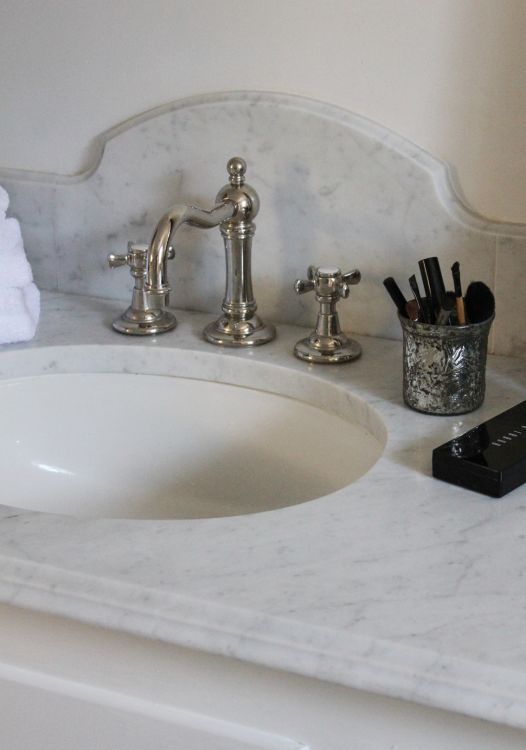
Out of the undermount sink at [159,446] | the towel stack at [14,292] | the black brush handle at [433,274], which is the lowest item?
the undermount sink at [159,446]

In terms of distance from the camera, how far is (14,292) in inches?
51.6

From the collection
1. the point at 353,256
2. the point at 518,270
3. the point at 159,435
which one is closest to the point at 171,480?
the point at 159,435

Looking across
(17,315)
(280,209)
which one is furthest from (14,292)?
(280,209)

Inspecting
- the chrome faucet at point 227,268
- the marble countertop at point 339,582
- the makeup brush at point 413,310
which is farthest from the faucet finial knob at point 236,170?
the marble countertop at point 339,582

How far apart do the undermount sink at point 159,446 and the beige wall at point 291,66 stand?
0.31 m

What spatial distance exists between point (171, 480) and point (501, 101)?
55 centimetres

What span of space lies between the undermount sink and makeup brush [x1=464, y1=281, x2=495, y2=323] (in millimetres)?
174

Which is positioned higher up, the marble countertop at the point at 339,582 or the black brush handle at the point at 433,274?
the black brush handle at the point at 433,274

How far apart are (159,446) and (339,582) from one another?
517mm

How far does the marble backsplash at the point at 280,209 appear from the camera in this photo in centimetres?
124

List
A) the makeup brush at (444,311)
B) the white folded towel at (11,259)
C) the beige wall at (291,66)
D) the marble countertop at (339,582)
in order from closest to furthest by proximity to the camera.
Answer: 1. the marble countertop at (339,582)
2. the makeup brush at (444,311)
3. the beige wall at (291,66)
4. the white folded towel at (11,259)

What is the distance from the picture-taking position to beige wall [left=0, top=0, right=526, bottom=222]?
3.91 feet

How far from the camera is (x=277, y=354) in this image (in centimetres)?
129

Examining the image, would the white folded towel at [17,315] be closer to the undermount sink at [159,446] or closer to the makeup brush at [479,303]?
the undermount sink at [159,446]
